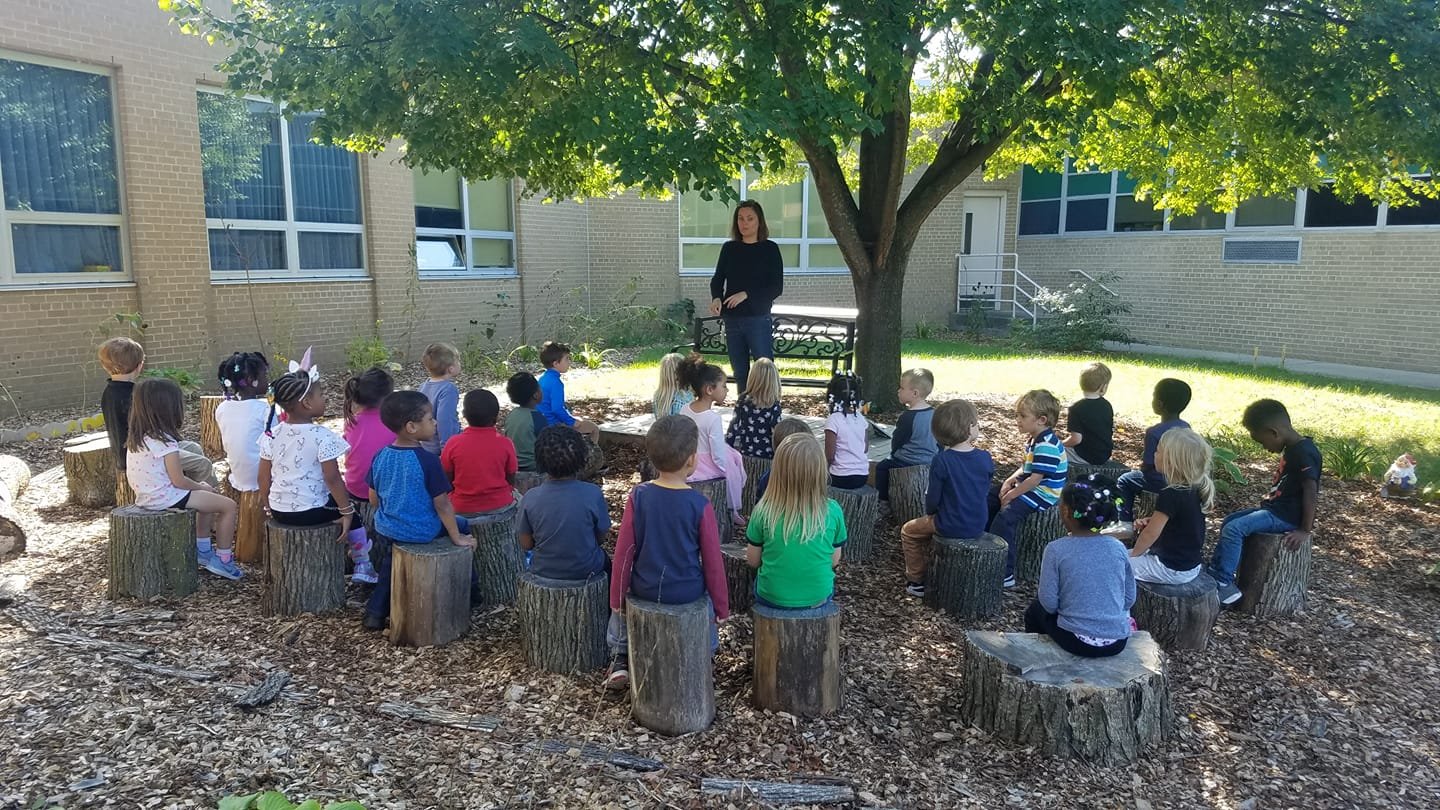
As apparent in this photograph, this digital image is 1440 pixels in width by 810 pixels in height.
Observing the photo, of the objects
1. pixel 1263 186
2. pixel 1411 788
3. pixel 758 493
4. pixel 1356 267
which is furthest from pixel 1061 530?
pixel 1356 267

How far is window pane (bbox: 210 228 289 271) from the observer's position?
11234 mm

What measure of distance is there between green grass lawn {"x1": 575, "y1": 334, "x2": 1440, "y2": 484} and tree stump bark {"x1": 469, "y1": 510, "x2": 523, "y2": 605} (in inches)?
227

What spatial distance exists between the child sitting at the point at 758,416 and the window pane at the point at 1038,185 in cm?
1623

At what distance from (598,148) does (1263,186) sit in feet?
21.3

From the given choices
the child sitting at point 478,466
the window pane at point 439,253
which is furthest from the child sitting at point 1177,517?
the window pane at point 439,253

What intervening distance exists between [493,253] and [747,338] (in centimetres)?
891

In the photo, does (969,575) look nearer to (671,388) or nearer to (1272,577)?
(1272,577)

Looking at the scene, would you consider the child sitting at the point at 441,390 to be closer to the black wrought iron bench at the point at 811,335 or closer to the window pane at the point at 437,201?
the black wrought iron bench at the point at 811,335

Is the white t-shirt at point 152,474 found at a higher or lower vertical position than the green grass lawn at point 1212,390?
higher

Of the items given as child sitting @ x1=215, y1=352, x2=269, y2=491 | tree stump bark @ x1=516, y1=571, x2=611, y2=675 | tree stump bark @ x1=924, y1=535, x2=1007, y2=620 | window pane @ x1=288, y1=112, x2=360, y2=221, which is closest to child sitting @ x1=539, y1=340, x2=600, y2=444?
child sitting @ x1=215, y1=352, x2=269, y2=491

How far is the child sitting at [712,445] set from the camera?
17.9 feet

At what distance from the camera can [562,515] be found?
4.00 meters

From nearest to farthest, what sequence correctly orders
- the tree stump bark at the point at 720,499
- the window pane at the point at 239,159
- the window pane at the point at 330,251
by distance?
1. the tree stump bark at the point at 720,499
2. the window pane at the point at 239,159
3. the window pane at the point at 330,251

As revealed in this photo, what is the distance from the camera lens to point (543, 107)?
19.2 feet
